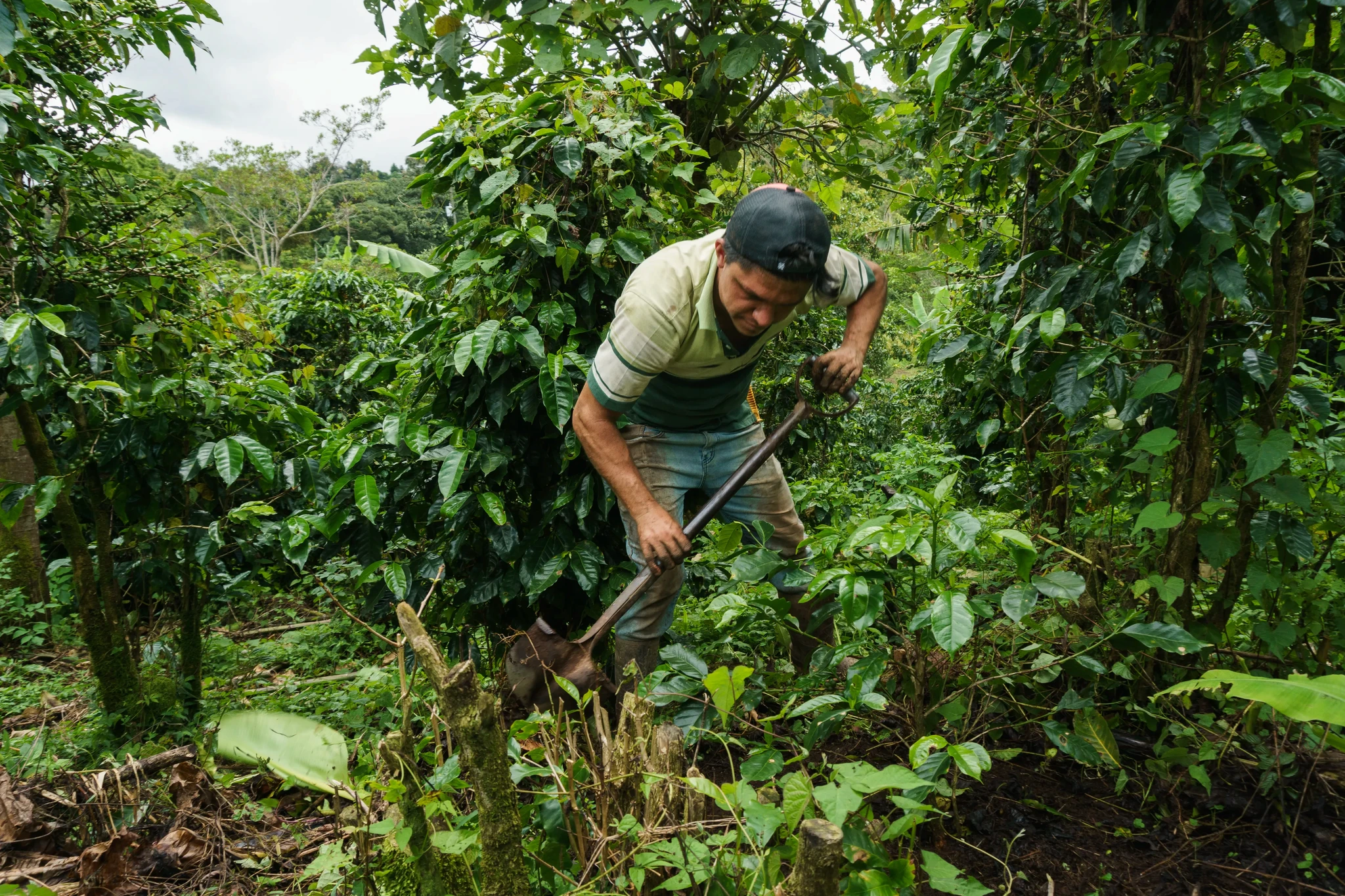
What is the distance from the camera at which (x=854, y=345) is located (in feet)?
9.25

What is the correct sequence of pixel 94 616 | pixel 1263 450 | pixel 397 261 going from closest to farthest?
1. pixel 1263 450
2. pixel 94 616
3. pixel 397 261

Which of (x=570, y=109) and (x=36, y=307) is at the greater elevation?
(x=570, y=109)

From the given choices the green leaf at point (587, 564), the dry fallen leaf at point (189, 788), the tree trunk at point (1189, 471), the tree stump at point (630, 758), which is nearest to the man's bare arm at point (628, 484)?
the green leaf at point (587, 564)

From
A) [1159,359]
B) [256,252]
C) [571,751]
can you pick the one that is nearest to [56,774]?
[571,751]

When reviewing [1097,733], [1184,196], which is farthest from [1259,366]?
[1097,733]

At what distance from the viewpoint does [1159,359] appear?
226 cm

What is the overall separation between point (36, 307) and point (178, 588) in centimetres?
140

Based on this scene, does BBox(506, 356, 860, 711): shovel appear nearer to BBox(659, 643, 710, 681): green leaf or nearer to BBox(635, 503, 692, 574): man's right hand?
BBox(635, 503, 692, 574): man's right hand

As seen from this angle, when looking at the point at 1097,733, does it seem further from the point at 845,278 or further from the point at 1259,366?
the point at 845,278

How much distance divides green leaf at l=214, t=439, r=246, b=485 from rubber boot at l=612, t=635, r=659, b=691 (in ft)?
4.90

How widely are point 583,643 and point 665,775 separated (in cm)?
92

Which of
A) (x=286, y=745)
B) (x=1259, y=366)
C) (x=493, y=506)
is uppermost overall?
(x=1259, y=366)

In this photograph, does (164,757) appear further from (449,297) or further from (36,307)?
(449,297)

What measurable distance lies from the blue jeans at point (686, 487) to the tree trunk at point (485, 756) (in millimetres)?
1203
